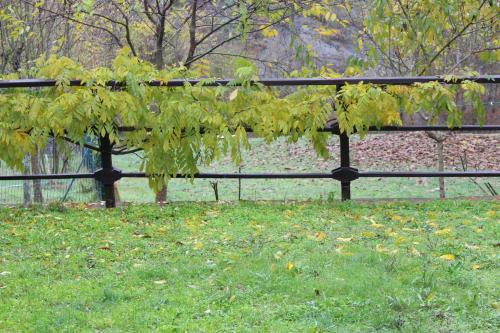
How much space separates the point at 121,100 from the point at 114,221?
3.78ft

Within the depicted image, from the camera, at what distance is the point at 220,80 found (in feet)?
21.0

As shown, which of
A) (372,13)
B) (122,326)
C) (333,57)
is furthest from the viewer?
(333,57)

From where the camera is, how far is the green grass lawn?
3.51 m

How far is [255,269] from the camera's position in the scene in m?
4.32

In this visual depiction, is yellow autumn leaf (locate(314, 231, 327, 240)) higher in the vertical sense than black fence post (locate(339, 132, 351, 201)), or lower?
lower

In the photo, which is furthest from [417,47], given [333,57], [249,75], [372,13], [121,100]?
[333,57]

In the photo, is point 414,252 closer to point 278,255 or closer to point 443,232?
point 443,232

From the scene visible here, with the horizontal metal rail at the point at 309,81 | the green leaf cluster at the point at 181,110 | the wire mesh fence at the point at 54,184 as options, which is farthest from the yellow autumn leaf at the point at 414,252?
the wire mesh fence at the point at 54,184

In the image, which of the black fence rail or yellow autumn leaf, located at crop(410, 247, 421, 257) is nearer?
yellow autumn leaf, located at crop(410, 247, 421, 257)

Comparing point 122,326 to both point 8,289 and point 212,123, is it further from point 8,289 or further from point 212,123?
point 212,123

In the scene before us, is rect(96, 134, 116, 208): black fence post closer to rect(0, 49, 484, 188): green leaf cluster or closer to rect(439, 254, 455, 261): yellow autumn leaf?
rect(0, 49, 484, 188): green leaf cluster

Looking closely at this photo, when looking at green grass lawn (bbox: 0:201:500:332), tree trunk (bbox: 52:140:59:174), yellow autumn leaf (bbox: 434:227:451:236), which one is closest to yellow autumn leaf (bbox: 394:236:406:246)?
green grass lawn (bbox: 0:201:500:332)

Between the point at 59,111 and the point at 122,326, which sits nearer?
the point at 122,326

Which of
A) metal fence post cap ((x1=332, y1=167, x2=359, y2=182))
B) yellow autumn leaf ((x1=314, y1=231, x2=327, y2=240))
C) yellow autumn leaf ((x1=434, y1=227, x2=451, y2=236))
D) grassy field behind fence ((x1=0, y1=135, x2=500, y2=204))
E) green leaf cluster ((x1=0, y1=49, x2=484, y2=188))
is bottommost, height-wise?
grassy field behind fence ((x1=0, y1=135, x2=500, y2=204))
